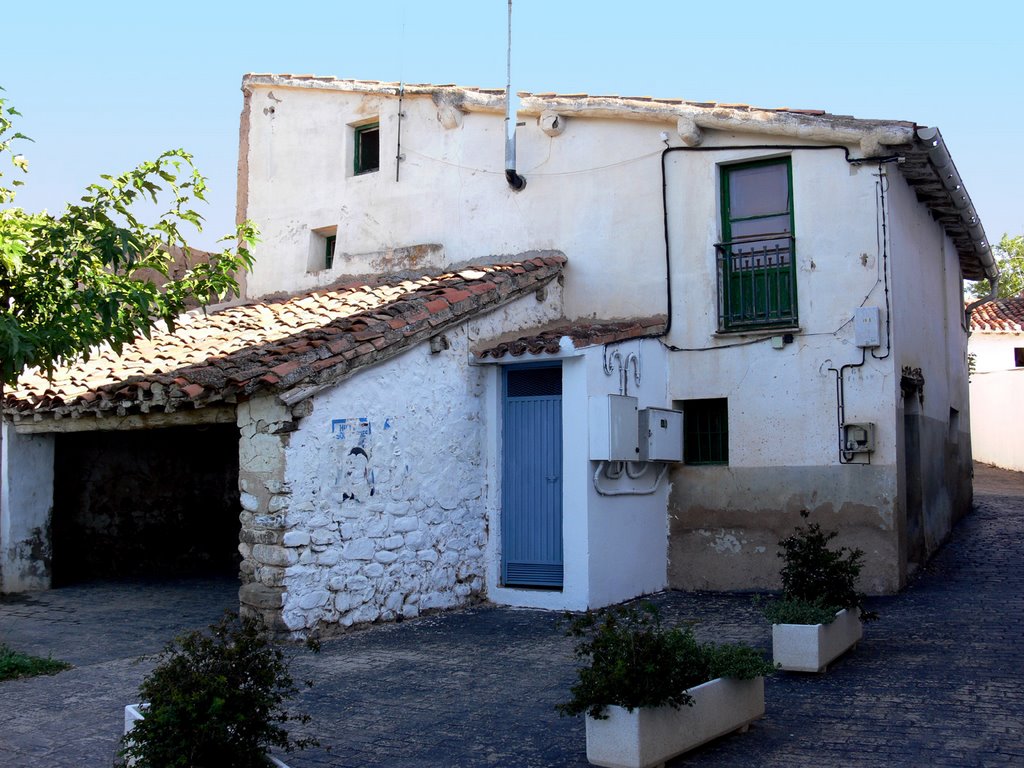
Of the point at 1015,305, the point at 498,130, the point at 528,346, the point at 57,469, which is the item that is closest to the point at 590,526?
the point at 528,346

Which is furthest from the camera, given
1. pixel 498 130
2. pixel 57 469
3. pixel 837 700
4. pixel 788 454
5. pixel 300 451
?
pixel 498 130

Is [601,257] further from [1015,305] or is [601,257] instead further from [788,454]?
[1015,305]

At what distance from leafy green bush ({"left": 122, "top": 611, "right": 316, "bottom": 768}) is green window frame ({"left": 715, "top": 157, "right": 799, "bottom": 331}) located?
7524 millimetres

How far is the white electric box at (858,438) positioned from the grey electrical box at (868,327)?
0.84m

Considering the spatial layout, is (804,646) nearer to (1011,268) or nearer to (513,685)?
(513,685)

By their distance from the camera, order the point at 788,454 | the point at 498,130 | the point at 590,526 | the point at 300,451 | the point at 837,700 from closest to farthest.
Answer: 1. the point at 837,700
2. the point at 300,451
3. the point at 590,526
4. the point at 788,454
5. the point at 498,130

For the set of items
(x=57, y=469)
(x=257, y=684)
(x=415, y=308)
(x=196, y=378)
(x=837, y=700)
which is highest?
(x=415, y=308)

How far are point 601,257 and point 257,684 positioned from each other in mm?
8097

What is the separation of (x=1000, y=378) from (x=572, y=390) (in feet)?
61.2

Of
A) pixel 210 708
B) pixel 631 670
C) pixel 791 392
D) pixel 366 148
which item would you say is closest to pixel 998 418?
pixel 791 392

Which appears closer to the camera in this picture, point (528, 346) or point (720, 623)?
point (720, 623)

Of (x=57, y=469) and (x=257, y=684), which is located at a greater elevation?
(x=57, y=469)

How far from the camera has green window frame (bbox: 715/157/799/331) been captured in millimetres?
10828

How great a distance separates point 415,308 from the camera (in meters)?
10.1
